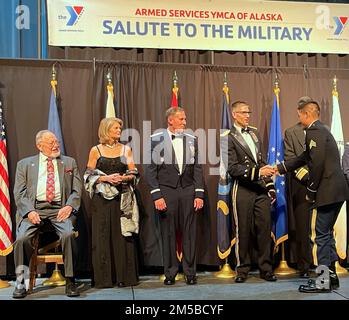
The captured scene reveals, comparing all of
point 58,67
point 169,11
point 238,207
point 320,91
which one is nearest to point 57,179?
point 58,67

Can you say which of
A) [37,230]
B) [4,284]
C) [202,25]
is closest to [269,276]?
[37,230]

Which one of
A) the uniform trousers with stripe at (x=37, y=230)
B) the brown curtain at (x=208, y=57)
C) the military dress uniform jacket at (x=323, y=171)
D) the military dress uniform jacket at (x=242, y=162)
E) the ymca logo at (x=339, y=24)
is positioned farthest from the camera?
the ymca logo at (x=339, y=24)

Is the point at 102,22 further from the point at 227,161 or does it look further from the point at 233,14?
the point at 227,161

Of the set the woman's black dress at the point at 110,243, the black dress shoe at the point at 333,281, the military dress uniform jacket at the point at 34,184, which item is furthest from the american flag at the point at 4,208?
the black dress shoe at the point at 333,281

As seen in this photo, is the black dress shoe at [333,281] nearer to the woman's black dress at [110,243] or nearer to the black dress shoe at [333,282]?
the black dress shoe at [333,282]

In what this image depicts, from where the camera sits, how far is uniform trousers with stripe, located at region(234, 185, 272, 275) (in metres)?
4.71

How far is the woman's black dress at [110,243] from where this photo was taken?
14.9 ft

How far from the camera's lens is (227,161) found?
16.1 ft

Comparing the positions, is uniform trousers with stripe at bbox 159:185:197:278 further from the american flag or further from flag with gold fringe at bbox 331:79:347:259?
flag with gold fringe at bbox 331:79:347:259

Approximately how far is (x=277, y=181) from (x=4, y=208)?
262 cm

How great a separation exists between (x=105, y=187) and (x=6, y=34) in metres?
2.12

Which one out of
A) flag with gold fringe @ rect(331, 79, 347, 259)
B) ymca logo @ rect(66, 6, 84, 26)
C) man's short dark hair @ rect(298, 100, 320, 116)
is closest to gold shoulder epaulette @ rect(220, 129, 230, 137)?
man's short dark hair @ rect(298, 100, 320, 116)

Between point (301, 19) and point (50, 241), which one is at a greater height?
point (301, 19)

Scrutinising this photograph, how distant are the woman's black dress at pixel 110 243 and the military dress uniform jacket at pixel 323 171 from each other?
1599 mm
